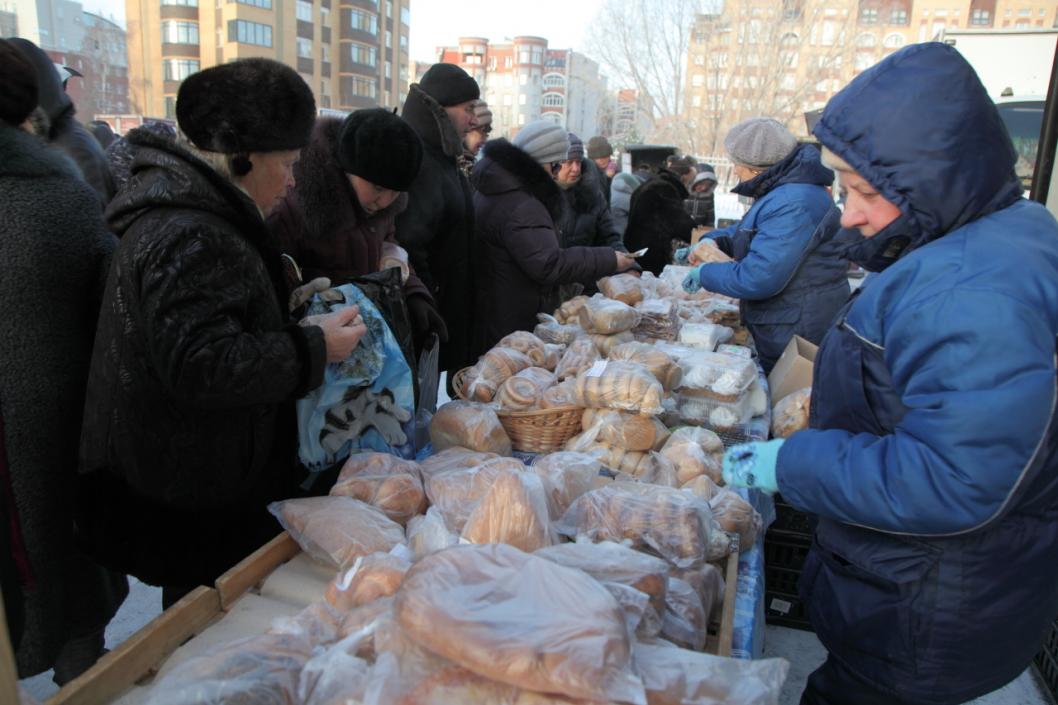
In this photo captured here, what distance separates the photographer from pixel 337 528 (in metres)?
1.46

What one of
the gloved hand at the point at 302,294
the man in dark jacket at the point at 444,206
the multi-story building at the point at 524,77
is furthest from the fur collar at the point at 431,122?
the multi-story building at the point at 524,77

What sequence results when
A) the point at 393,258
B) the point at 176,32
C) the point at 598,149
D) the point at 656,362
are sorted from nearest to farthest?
the point at 656,362
the point at 393,258
the point at 598,149
the point at 176,32

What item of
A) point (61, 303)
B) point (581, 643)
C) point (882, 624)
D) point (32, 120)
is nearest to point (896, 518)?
point (882, 624)

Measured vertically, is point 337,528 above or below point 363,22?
below

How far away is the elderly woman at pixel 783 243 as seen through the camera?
9.84ft

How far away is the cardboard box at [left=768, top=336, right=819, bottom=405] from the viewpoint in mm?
2715

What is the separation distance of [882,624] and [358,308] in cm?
147

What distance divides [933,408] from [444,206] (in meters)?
2.59

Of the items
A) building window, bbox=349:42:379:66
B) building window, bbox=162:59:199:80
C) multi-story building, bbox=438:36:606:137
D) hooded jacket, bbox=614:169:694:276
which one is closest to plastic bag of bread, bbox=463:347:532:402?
hooded jacket, bbox=614:169:694:276

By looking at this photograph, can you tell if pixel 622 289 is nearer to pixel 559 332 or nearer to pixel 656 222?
pixel 559 332

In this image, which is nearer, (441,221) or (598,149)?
(441,221)

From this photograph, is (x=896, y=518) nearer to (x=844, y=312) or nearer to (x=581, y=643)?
(x=844, y=312)

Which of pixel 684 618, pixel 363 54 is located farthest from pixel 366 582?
pixel 363 54

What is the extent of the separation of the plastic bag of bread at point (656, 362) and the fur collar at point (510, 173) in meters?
1.25
